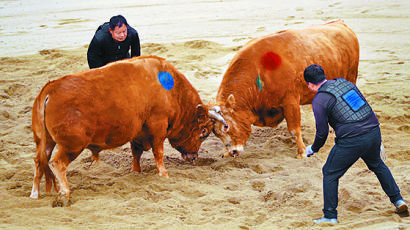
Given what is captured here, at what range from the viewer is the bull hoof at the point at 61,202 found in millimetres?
5340

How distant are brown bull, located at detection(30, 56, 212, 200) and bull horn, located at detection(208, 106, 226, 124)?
9 centimetres

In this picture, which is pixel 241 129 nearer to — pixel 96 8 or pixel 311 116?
pixel 311 116

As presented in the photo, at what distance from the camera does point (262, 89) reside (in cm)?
745

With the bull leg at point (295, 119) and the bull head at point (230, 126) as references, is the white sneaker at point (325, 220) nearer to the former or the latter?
the bull leg at point (295, 119)

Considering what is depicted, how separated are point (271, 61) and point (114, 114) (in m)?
2.89

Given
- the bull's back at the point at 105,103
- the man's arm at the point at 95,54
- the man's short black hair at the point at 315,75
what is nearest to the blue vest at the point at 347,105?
the man's short black hair at the point at 315,75

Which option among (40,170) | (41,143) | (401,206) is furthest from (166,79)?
(401,206)

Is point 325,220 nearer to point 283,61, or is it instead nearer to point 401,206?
point 401,206

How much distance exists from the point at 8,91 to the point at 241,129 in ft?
20.3

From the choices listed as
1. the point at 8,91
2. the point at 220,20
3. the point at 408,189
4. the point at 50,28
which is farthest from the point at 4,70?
the point at 408,189

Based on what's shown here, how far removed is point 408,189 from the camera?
5.65 meters

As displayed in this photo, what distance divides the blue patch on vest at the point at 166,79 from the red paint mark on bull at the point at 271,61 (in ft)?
5.37

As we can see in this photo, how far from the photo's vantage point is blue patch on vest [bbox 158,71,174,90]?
659cm

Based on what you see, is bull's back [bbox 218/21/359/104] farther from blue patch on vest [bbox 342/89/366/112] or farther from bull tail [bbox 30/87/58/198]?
bull tail [bbox 30/87/58/198]
